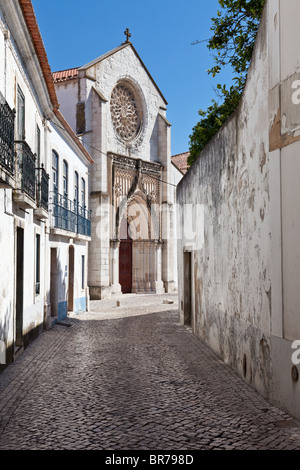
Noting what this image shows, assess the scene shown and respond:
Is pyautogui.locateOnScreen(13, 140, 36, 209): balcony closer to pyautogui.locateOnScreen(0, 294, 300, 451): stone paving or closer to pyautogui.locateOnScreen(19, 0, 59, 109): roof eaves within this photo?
pyautogui.locateOnScreen(19, 0, 59, 109): roof eaves

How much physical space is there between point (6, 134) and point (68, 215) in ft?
28.5

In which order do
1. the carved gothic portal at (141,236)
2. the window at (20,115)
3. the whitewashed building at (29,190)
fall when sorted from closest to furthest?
1. the whitewashed building at (29,190)
2. the window at (20,115)
3. the carved gothic portal at (141,236)

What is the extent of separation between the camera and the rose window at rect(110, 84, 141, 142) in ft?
88.7

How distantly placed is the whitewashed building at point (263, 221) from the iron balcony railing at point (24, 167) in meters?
3.61

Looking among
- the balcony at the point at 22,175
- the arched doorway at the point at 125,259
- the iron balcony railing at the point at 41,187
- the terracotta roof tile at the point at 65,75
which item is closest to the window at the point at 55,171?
the iron balcony railing at the point at 41,187

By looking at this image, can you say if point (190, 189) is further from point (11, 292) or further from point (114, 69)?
point (114, 69)

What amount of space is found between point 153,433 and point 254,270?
2.96 meters

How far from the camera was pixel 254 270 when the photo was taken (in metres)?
7.19

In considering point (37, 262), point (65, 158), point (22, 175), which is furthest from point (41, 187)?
point (65, 158)

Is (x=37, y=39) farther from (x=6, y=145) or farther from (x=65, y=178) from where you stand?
(x=65, y=178)

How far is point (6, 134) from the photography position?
7754mm

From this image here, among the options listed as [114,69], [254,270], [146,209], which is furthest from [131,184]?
[254,270]

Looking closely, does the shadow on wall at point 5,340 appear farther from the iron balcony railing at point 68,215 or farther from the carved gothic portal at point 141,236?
the carved gothic portal at point 141,236

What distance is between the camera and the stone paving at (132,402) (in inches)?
193
